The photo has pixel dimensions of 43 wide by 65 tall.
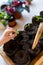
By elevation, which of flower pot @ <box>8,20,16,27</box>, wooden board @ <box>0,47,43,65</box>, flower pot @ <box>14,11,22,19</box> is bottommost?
wooden board @ <box>0,47,43,65</box>

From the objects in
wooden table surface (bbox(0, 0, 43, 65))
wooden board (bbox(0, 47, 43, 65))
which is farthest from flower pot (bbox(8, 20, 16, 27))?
wooden board (bbox(0, 47, 43, 65))

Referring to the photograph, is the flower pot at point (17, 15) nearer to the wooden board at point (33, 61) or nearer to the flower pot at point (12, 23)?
the flower pot at point (12, 23)

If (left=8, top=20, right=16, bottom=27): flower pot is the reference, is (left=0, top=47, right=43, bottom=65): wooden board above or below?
below

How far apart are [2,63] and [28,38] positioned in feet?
0.85

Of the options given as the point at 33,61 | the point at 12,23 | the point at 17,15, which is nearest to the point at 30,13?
the point at 17,15

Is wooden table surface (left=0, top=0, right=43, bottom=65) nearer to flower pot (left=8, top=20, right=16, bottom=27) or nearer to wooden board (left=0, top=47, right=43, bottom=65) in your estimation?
flower pot (left=8, top=20, right=16, bottom=27)

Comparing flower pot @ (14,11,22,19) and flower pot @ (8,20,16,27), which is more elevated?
flower pot @ (14,11,22,19)

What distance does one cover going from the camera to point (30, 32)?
1.16 m

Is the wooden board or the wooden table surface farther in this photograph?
the wooden table surface

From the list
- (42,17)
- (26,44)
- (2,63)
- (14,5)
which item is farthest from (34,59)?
(14,5)

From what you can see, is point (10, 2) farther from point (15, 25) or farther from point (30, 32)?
point (30, 32)

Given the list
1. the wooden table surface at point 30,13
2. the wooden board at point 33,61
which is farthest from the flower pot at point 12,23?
the wooden board at point 33,61

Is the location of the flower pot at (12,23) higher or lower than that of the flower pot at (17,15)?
lower

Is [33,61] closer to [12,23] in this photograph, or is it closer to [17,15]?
[12,23]
